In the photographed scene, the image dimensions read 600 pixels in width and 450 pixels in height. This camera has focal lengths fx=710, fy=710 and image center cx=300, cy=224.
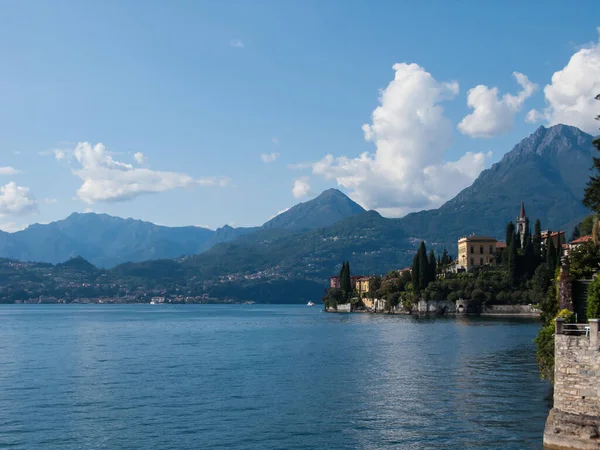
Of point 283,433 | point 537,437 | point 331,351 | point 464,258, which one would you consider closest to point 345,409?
point 283,433

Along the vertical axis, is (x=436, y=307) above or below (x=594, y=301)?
below

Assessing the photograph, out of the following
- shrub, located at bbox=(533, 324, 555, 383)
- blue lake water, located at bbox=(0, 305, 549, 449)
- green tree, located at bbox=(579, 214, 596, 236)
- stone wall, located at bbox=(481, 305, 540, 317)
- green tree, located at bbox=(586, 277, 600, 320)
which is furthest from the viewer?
stone wall, located at bbox=(481, 305, 540, 317)

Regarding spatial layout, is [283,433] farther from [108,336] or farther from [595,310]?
[108,336]

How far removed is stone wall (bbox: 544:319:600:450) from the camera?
2128 centimetres

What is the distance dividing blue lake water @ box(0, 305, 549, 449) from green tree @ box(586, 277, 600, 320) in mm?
4885

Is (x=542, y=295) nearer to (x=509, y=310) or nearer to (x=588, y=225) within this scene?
(x=588, y=225)

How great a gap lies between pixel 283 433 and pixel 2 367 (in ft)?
99.9

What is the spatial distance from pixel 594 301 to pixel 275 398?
16317 mm

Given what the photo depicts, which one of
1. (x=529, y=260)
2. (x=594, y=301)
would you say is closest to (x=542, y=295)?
(x=529, y=260)

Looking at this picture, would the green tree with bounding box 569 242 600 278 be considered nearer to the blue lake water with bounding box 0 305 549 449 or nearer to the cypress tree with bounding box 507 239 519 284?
the blue lake water with bounding box 0 305 549 449

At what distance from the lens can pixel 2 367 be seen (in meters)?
50.9

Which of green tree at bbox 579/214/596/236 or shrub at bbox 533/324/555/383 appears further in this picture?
green tree at bbox 579/214/596/236

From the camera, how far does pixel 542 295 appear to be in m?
105

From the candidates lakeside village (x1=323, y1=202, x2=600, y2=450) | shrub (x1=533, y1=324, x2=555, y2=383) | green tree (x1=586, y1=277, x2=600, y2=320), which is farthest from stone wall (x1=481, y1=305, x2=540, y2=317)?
green tree (x1=586, y1=277, x2=600, y2=320)
